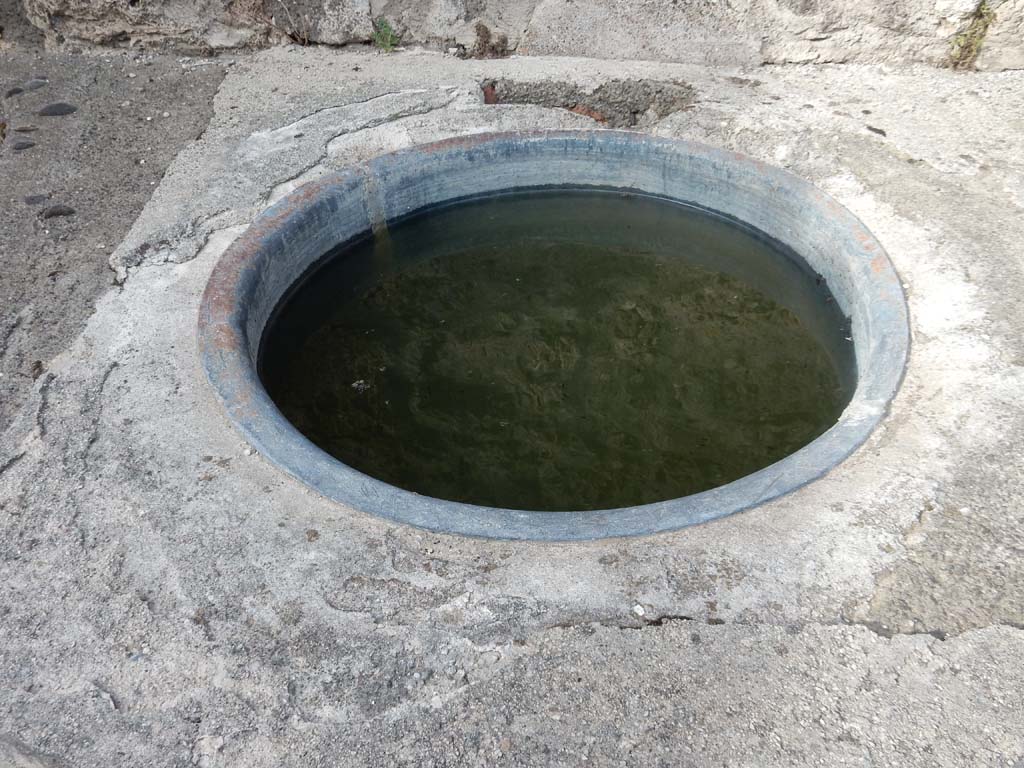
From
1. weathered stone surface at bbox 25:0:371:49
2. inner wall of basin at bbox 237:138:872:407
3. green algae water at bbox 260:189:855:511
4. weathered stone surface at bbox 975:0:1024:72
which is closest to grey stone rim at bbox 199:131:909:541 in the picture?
inner wall of basin at bbox 237:138:872:407

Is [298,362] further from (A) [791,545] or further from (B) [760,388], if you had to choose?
(A) [791,545]

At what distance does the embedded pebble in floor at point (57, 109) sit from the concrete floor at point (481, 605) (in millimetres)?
1647

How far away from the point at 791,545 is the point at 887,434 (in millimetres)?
563

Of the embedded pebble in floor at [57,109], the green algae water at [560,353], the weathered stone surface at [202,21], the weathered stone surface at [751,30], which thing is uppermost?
the weathered stone surface at [751,30]

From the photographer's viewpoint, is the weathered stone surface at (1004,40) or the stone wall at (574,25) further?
the stone wall at (574,25)

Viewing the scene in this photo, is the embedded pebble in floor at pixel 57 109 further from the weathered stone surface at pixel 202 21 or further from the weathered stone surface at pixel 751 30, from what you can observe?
the weathered stone surface at pixel 751 30

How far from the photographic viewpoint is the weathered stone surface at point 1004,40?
383cm

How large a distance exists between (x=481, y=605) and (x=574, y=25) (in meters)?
3.43

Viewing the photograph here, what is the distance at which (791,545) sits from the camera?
207cm

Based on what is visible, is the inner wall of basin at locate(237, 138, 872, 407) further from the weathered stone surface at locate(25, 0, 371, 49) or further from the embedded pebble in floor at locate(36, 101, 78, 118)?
the embedded pebble in floor at locate(36, 101, 78, 118)

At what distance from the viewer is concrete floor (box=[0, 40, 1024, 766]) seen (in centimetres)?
172

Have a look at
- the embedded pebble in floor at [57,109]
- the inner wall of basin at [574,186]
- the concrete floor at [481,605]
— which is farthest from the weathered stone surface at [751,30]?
the embedded pebble in floor at [57,109]

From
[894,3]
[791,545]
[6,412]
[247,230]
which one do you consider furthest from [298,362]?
[894,3]

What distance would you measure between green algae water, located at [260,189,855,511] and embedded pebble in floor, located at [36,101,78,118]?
4.92 ft
